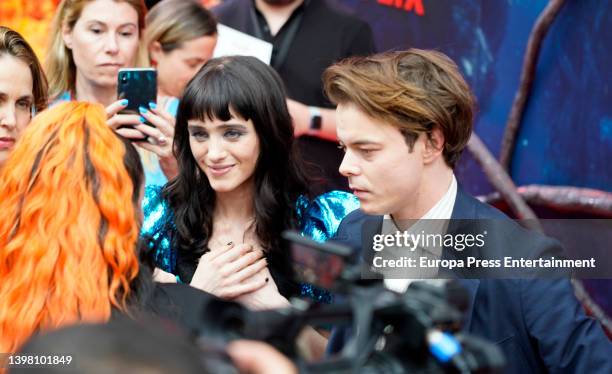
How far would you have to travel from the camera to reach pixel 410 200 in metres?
2.31

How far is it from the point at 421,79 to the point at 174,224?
0.96 m

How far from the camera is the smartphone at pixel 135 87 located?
2990 millimetres

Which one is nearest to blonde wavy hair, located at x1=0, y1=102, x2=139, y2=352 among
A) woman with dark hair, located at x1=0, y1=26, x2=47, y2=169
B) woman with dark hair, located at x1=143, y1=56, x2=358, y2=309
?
woman with dark hair, located at x1=143, y1=56, x2=358, y2=309

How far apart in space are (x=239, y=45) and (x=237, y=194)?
89 centimetres

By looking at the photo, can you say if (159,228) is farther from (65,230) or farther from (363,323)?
(363,323)

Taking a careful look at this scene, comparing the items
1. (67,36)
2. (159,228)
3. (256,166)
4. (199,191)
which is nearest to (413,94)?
(256,166)

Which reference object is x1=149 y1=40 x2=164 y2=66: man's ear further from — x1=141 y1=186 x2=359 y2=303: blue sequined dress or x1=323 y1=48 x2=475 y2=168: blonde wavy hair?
x1=323 y1=48 x2=475 y2=168: blonde wavy hair

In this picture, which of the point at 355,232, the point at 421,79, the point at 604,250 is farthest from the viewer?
the point at 604,250

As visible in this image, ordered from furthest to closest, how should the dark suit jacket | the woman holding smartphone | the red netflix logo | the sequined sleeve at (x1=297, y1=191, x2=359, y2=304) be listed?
the red netflix logo → the woman holding smartphone → the sequined sleeve at (x1=297, y1=191, x2=359, y2=304) → the dark suit jacket

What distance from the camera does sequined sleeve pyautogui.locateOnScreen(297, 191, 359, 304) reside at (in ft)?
9.25

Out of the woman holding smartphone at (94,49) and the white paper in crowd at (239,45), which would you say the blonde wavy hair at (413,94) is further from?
the woman holding smartphone at (94,49)

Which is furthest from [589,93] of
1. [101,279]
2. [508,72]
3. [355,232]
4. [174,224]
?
[101,279]

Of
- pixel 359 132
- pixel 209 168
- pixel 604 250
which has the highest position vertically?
pixel 359 132

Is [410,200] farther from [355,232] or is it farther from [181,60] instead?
[181,60]
